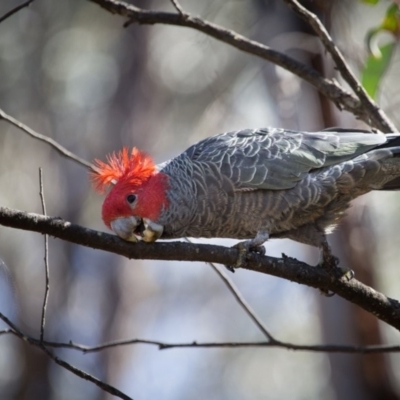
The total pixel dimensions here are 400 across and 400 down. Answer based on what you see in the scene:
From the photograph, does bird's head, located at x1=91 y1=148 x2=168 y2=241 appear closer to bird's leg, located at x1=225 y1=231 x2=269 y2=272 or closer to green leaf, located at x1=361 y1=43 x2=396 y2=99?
bird's leg, located at x1=225 y1=231 x2=269 y2=272

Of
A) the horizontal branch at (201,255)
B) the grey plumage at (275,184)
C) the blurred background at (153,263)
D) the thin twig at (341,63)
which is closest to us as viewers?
the horizontal branch at (201,255)

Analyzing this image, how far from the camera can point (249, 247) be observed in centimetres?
415

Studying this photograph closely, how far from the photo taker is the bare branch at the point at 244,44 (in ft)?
15.1

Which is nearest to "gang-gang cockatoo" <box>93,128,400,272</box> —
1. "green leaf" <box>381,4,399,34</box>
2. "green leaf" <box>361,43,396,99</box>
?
"green leaf" <box>361,43,396,99</box>

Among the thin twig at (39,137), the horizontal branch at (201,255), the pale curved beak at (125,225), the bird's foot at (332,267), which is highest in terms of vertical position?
the thin twig at (39,137)

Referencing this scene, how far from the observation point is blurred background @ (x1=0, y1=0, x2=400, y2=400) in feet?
25.9

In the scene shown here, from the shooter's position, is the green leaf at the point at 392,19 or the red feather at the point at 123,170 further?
the green leaf at the point at 392,19

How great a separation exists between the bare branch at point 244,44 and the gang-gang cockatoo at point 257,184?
25 centimetres

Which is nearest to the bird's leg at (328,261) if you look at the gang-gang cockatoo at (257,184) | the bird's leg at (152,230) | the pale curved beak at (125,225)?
the gang-gang cockatoo at (257,184)

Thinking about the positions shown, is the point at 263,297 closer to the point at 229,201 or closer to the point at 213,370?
the point at 213,370

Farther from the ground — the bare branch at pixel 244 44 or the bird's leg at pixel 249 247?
the bare branch at pixel 244 44

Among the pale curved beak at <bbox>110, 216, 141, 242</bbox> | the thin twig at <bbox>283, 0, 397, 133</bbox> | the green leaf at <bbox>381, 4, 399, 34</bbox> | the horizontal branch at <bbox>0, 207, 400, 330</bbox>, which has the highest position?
the green leaf at <bbox>381, 4, 399, 34</bbox>

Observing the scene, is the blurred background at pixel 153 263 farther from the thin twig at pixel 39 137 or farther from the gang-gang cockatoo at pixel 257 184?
the thin twig at pixel 39 137

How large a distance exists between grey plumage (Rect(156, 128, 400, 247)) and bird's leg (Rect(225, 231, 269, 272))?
0.06 metres
